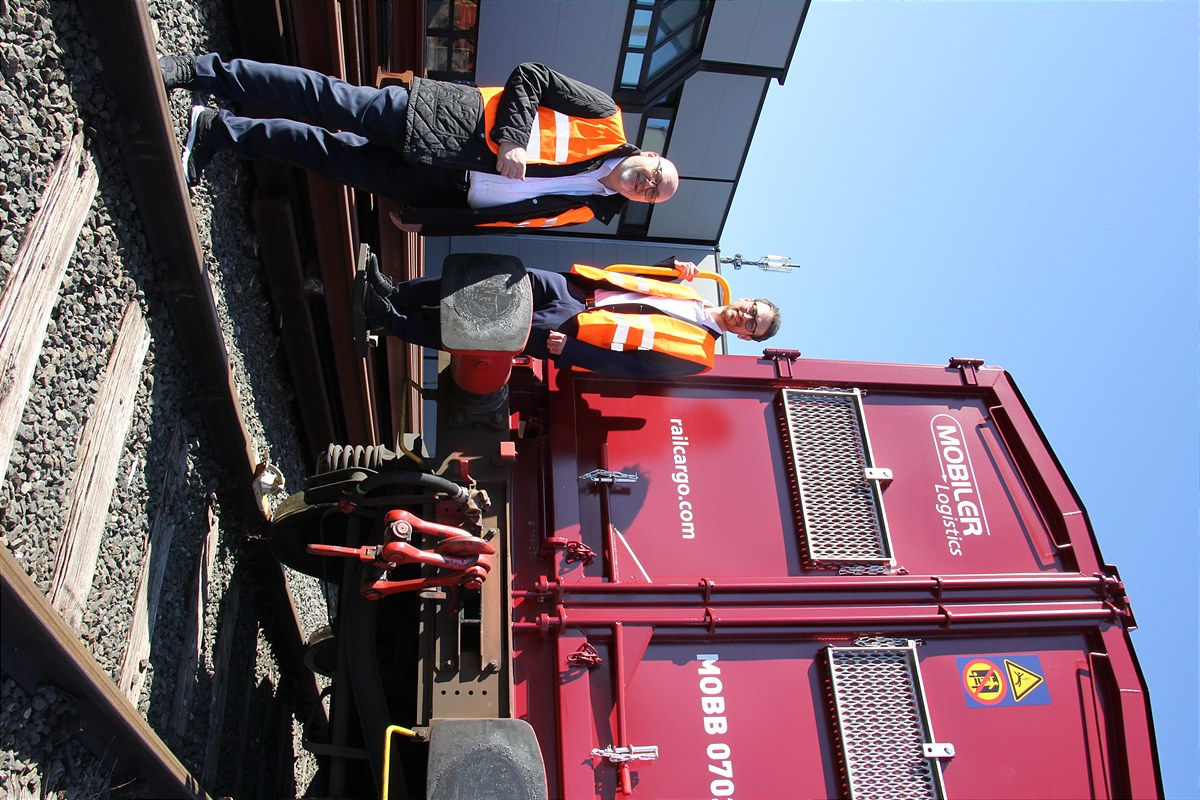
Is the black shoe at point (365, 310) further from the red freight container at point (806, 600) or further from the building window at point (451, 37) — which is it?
the building window at point (451, 37)

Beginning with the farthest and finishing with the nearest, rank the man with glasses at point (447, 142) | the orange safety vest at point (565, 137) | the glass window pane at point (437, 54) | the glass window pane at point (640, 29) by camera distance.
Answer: the glass window pane at point (437, 54), the glass window pane at point (640, 29), the orange safety vest at point (565, 137), the man with glasses at point (447, 142)

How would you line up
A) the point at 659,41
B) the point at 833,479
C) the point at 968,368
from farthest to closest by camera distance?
the point at 659,41 < the point at 968,368 < the point at 833,479

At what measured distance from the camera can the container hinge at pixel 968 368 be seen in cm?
455

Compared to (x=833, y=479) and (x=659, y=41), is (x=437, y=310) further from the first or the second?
(x=659, y=41)

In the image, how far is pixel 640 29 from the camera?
8.48 meters

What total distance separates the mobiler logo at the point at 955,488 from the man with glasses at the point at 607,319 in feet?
3.50

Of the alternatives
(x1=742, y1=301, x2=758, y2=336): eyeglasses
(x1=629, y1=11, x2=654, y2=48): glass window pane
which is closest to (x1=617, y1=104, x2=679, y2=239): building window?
(x1=629, y1=11, x2=654, y2=48): glass window pane

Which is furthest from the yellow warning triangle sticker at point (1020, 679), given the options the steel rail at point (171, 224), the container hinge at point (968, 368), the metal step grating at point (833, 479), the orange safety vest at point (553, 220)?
the steel rail at point (171, 224)

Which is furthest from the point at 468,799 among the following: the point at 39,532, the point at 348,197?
the point at 348,197

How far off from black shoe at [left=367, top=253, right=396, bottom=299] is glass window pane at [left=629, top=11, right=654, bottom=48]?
5.75 meters

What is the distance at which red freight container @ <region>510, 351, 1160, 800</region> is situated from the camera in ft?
11.4

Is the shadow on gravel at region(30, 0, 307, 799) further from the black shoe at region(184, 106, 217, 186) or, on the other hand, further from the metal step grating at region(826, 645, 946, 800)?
the metal step grating at region(826, 645, 946, 800)

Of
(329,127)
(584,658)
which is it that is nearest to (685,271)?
(329,127)

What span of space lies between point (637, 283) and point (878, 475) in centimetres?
139
